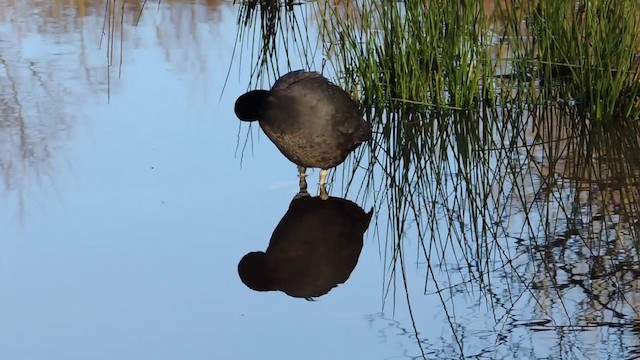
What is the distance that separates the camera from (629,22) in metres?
5.76

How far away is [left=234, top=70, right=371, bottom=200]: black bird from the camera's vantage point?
15.7 ft

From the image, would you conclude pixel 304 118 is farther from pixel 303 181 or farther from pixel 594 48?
pixel 594 48

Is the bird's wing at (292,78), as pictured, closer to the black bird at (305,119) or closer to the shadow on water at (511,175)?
the black bird at (305,119)

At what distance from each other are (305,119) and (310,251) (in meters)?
0.83

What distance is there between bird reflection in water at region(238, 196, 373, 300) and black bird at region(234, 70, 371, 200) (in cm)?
20

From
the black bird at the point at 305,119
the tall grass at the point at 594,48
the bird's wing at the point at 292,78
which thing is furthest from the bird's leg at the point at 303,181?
the tall grass at the point at 594,48

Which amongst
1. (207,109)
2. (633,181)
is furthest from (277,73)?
(633,181)

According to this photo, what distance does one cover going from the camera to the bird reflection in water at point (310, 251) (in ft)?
12.5

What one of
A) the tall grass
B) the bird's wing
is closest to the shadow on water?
the tall grass

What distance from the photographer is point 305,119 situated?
4.82 m

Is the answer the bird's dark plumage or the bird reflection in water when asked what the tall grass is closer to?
the bird's dark plumage

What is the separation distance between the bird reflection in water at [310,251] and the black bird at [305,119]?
200mm

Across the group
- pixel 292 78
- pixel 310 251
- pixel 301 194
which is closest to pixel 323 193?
pixel 301 194

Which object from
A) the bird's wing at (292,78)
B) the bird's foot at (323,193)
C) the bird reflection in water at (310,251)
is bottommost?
the bird's foot at (323,193)
